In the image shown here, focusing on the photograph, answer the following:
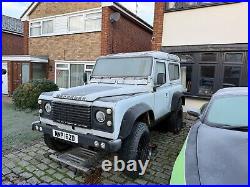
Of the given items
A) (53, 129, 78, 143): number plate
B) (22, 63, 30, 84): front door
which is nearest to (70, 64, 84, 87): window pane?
(22, 63, 30, 84): front door

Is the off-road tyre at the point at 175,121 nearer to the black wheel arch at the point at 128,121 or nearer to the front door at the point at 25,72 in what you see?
the black wheel arch at the point at 128,121

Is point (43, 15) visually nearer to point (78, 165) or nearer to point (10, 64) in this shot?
point (10, 64)

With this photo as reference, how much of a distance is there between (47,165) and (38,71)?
9720 mm

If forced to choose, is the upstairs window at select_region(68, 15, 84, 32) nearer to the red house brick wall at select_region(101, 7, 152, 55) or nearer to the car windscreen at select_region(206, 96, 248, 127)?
the red house brick wall at select_region(101, 7, 152, 55)

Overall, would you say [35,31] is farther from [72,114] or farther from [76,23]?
[72,114]

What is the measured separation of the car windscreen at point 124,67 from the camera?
16.0ft

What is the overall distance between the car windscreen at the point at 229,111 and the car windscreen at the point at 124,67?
165 cm

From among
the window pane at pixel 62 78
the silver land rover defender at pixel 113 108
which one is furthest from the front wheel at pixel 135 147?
the window pane at pixel 62 78

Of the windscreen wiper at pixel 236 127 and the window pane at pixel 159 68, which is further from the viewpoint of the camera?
the window pane at pixel 159 68

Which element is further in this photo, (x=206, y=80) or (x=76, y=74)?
(x=76, y=74)

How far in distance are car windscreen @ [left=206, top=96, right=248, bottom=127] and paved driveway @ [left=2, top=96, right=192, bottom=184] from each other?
1.38 metres

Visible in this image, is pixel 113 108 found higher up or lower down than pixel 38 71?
lower down

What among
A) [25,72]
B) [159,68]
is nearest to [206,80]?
[159,68]

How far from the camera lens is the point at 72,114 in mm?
3713
